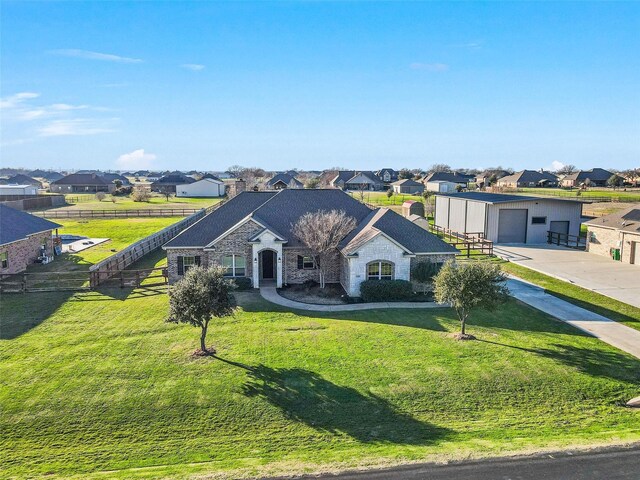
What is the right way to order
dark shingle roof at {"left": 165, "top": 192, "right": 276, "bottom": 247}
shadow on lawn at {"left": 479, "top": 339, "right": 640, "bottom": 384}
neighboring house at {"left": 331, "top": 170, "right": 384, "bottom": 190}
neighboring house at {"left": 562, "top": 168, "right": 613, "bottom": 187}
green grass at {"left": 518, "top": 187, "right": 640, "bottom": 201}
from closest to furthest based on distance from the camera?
1. shadow on lawn at {"left": 479, "top": 339, "right": 640, "bottom": 384}
2. dark shingle roof at {"left": 165, "top": 192, "right": 276, "bottom": 247}
3. green grass at {"left": 518, "top": 187, "right": 640, "bottom": 201}
4. neighboring house at {"left": 562, "top": 168, "right": 613, "bottom": 187}
5. neighboring house at {"left": 331, "top": 170, "right": 384, "bottom": 190}

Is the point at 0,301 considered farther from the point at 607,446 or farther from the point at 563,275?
the point at 563,275

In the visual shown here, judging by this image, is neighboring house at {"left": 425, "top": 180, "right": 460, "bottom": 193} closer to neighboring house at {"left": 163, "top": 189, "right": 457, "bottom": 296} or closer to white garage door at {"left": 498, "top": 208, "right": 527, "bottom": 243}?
white garage door at {"left": 498, "top": 208, "right": 527, "bottom": 243}

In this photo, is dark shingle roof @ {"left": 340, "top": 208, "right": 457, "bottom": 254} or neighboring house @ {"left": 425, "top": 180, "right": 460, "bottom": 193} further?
neighboring house @ {"left": 425, "top": 180, "right": 460, "bottom": 193}

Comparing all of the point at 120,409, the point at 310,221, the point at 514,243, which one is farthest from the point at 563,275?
the point at 120,409

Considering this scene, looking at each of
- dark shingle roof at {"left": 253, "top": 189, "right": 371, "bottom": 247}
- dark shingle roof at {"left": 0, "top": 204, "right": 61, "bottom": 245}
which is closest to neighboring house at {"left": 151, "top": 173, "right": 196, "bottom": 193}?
dark shingle roof at {"left": 0, "top": 204, "right": 61, "bottom": 245}

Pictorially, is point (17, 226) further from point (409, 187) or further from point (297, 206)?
point (409, 187)

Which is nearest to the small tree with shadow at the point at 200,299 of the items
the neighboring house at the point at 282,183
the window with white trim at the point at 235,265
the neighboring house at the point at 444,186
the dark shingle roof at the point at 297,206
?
the window with white trim at the point at 235,265
